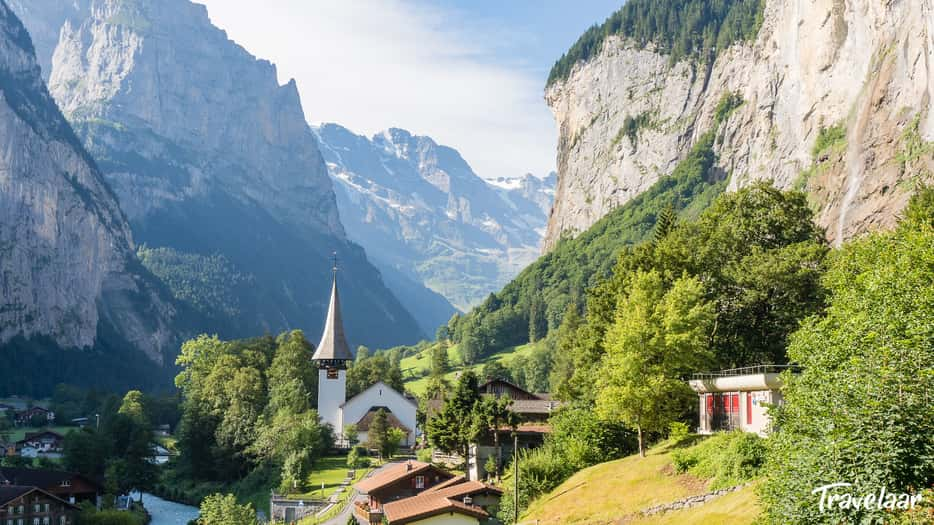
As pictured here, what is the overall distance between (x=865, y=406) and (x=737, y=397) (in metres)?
25.9

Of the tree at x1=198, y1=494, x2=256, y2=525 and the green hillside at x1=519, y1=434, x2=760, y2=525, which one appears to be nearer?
the green hillside at x1=519, y1=434, x2=760, y2=525

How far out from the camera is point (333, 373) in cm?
10544

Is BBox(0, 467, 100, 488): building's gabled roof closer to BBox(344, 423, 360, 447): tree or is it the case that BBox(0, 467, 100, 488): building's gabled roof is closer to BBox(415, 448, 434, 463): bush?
BBox(344, 423, 360, 447): tree

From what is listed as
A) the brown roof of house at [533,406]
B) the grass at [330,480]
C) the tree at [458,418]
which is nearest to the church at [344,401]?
the grass at [330,480]

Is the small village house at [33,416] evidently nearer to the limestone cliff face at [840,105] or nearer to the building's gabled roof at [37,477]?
the building's gabled roof at [37,477]

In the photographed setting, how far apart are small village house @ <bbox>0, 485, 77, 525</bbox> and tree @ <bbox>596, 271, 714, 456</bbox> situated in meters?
61.0

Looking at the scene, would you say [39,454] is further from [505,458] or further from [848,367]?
[848,367]

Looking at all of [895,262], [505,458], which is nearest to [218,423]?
[505,458]

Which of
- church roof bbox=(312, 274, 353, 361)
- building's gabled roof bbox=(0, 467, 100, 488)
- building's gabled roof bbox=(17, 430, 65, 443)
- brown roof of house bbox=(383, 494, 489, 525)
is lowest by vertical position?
building's gabled roof bbox=(0, 467, 100, 488)

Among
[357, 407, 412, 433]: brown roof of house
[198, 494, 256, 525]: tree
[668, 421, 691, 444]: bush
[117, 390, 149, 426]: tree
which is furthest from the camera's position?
[117, 390, 149, 426]: tree

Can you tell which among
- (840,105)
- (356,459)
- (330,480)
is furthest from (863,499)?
(840,105)

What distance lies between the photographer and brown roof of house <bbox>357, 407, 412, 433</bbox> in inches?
3946

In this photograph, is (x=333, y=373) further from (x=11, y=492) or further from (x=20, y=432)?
(x=20, y=432)

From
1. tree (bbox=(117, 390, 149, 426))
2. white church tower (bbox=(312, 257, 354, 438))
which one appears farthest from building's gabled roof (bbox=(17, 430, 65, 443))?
white church tower (bbox=(312, 257, 354, 438))
